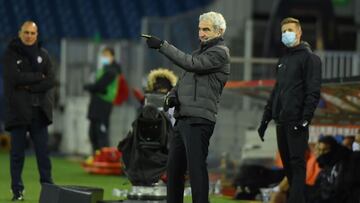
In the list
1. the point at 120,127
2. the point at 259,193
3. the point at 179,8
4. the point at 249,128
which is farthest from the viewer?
the point at 179,8

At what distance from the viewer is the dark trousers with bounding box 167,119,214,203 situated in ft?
31.9

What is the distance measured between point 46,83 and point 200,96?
3043 mm

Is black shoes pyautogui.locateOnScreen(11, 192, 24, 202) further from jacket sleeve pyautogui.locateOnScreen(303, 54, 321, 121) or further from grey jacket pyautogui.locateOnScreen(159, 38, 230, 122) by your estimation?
jacket sleeve pyautogui.locateOnScreen(303, 54, 321, 121)

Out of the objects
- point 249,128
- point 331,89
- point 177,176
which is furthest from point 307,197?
point 249,128

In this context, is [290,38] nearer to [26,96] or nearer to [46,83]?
[46,83]

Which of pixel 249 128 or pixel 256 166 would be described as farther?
pixel 249 128

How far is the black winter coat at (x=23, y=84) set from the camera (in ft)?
39.8

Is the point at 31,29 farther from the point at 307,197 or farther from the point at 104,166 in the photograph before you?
the point at 104,166

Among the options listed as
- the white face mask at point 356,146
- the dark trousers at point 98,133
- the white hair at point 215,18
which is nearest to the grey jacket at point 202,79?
the white hair at point 215,18

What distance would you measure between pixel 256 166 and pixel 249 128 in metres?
2.02

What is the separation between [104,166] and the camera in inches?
688

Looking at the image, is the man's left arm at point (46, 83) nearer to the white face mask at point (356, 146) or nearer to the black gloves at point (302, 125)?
the black gloves at point (302, 125)

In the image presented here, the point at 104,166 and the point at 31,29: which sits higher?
the point at 31,29

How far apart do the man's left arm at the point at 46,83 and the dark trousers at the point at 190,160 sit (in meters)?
2.72
